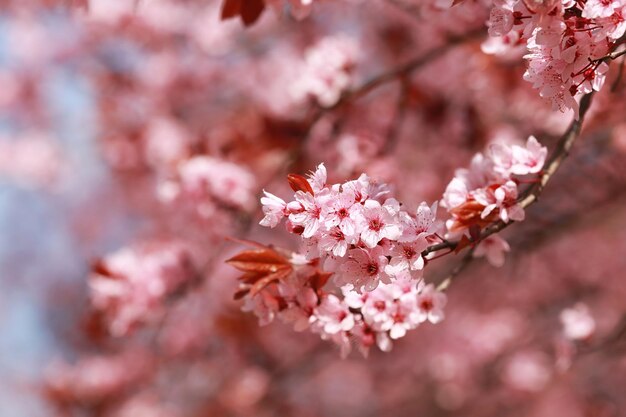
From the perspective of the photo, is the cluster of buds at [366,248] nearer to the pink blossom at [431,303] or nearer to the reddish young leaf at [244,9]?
the pink blossom at [431,303]

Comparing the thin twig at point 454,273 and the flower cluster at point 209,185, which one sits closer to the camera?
the thin twig at point 454,273

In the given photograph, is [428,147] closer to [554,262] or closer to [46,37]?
[554,262]

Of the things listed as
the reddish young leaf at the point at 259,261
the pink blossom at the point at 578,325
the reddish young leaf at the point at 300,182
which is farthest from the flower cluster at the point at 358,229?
the pink blossom at the point at 578,325

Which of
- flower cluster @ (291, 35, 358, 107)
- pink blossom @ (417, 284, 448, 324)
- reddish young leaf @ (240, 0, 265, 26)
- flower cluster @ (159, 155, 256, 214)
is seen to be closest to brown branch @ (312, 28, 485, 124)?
flower cluster @ (291, 35, 358, 107)

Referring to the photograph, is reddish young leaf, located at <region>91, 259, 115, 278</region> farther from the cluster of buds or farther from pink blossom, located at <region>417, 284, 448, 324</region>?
pink blossom, located at <region>417, 284, 448, 324</region>

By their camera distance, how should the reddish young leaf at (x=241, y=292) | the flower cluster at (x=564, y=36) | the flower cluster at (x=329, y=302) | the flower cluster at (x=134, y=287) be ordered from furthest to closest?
1. the flower cluster at (x=134, y=287)
2. the reddish young leaf at (x=241, y=292)
3. the flower cluster at (x=329, y=302)
4. the flower cluster at (x=564, y=36)

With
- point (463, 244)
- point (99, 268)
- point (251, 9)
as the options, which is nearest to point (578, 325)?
point (463, 244)

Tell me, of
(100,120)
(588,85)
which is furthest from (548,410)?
(588,85)
